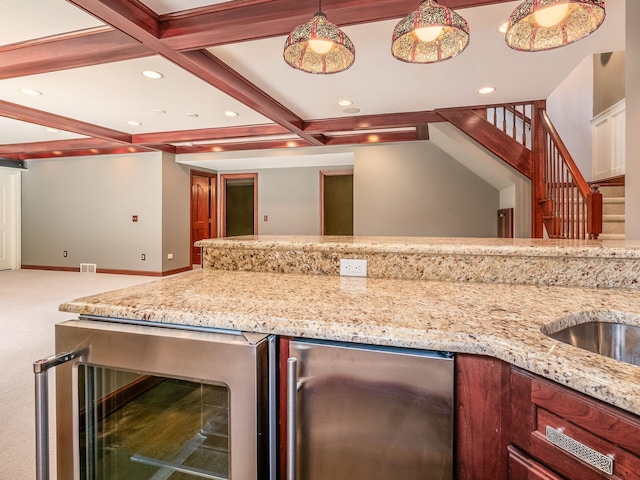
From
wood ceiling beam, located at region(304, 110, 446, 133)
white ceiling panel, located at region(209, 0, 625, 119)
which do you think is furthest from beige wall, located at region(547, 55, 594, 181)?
wood ceiling beam, located at region(304, 110, 446, 133)

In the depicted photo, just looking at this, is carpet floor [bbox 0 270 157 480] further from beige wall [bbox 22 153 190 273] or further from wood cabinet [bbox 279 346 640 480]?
wood cabinet [bbox 279 346 640 480]

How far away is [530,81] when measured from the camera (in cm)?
334

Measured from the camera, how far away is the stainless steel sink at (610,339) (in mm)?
975

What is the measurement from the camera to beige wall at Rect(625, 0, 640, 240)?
207 centimetres

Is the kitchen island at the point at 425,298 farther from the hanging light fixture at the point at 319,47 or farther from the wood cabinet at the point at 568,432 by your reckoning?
the hanging light fixture at the point at 319,47

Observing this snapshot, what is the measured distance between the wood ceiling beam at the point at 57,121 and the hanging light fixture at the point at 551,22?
497 centimetres

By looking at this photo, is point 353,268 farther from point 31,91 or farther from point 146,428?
point 31,91

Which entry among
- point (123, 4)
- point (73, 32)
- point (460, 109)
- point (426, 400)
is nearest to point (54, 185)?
point (73, 32)

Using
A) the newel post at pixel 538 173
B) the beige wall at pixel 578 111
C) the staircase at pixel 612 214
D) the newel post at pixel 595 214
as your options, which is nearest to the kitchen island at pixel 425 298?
the newel post at pixel 595 214

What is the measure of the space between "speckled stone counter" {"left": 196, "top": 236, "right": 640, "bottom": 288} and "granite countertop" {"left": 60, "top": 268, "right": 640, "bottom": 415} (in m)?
0.06

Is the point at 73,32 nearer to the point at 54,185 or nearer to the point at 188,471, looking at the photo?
the point at 188,471

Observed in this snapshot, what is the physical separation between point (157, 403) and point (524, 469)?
35.4 inches

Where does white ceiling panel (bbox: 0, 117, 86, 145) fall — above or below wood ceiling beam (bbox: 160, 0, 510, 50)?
above

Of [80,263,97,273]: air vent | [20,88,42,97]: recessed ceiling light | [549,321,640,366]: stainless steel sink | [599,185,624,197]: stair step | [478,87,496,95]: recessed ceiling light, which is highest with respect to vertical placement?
[20,88,42,97]: recessed ceiling light
